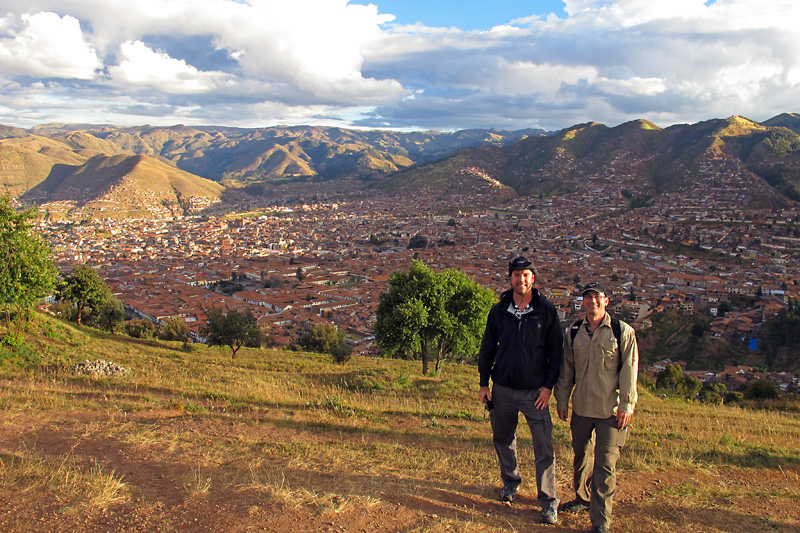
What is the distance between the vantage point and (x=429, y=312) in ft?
44.4

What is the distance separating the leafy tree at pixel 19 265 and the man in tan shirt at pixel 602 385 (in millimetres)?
12208

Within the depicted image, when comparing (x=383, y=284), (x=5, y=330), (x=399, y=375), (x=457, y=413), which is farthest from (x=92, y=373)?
(x=383, y=284)

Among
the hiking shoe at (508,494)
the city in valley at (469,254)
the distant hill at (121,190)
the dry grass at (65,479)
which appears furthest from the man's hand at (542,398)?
the distant hill at (121,190)

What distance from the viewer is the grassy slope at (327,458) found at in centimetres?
355

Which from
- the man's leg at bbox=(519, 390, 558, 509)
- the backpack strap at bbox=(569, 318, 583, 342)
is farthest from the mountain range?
the man's leg at bbox=(519, 390, 558, 509)

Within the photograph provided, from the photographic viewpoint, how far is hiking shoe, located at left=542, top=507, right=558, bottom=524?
11.4 ft

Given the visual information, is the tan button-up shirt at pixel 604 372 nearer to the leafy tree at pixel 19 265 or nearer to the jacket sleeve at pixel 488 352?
the jacket sleeve at pixel 488 352

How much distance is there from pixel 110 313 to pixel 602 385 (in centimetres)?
2352

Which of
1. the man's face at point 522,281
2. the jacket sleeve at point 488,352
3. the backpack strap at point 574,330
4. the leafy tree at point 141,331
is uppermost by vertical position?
the man's face at point 522,281

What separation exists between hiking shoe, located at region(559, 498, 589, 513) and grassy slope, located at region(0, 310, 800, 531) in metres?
0.09

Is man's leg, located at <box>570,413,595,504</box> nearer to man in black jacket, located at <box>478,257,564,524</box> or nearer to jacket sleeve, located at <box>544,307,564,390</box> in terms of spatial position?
man in black jacket, located at <box>478,257,564,524</box>

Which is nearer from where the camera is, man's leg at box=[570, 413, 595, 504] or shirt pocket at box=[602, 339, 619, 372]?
shirt pocket at box=[602, 339, 619, 372]

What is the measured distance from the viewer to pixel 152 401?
6.78 metres

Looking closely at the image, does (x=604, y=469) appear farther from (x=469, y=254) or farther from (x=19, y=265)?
(x=469, y=254)
